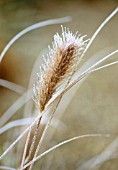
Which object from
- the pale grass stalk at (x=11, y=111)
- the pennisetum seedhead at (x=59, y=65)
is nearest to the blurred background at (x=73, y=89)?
the pale grass stalk at (x=11, y=111)

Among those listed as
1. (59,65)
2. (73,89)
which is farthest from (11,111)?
(59,65)

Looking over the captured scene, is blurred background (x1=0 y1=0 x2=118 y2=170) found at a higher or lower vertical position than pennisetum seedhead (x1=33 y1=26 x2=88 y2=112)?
higher

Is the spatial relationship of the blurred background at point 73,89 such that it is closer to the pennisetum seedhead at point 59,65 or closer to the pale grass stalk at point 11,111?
the pale grass stalk at point 11,111

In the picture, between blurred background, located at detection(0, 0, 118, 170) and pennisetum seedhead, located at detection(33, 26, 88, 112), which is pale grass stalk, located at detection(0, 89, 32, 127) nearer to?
blurred background, located at detection(0, 0, 118, 170)

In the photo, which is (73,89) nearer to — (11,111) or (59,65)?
(11,111)

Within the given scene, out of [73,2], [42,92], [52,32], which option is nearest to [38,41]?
[52,32]

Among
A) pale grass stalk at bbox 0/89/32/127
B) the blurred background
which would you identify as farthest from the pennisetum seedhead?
the blurred background

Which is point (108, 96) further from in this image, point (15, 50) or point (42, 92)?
point (42, 92)

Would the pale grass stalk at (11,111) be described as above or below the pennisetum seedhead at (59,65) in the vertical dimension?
above

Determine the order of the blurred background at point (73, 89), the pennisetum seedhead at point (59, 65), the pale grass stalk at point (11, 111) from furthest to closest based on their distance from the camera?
the blurred background at point (73, 89) < the pale grass stalk at point (11, 111) < the pennisetum seedhead at point (59, 65)
